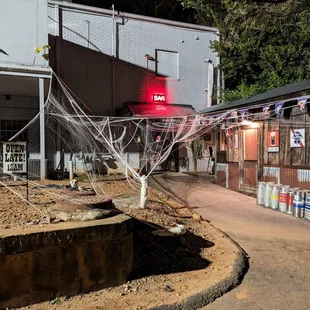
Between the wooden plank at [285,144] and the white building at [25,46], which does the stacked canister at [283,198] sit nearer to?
the wooden plank at [285,144]

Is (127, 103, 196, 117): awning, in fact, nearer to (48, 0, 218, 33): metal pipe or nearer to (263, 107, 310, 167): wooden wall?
(48, 0, 218, 33): metal pipe

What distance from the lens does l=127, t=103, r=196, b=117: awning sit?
14.6 meters

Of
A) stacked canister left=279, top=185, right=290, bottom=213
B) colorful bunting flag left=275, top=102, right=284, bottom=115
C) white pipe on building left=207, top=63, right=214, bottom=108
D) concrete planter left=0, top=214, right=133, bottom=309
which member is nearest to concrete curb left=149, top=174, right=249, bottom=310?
concrete planter left=0, top=214, right=133, bottom=309

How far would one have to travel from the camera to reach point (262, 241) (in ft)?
20.6

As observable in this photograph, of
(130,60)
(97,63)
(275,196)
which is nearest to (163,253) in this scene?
(275,196)

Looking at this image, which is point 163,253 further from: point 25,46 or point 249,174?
point 25,46

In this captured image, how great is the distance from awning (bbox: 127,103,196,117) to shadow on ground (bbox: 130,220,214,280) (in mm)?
9126

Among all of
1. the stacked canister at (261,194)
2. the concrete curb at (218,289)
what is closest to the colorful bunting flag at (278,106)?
the stacked canister at (261,194)

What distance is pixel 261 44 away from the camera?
16.7 meters

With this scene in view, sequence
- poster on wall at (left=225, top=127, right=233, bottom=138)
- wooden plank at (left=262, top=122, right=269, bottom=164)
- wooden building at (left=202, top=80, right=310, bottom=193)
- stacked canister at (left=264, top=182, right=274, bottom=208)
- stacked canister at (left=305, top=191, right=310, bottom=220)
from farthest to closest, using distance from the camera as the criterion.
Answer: poster on wall at (left=225, top=127, right=233, bottom=138) < wooden plank at (left=262, top=122, right=269, bottom=164) < stacked canister at (left=264, top=182, right=274, bottom=208) < wooden building at (left=202, top=80, right=310, bottom=193) < stacked canister at (left=305, top=191, right=310, bottom=220)

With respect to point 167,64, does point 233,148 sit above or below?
below

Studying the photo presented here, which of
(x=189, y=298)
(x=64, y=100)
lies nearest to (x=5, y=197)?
(x=189, y=298)

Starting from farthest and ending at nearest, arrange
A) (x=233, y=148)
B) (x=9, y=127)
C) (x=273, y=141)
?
1. (x=9, y=127)
2. (x=233, y=148)
3. (x=273, y=141)

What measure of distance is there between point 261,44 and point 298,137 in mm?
9381
